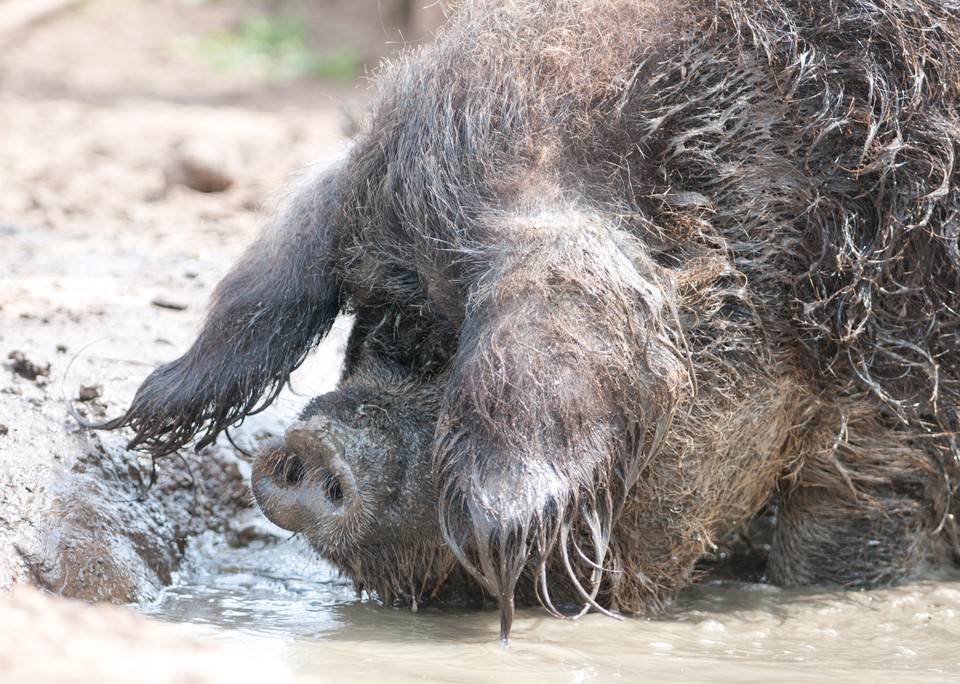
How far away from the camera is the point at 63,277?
4977 mm

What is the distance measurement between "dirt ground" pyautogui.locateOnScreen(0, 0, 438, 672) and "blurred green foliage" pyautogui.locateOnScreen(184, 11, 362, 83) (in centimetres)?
16

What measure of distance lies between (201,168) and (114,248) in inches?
50.5

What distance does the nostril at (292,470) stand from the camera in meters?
3.04

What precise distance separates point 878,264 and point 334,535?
4.76ft

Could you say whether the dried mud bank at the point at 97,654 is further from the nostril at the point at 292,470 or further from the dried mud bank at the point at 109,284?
the dried mud bank at the point at 109,284

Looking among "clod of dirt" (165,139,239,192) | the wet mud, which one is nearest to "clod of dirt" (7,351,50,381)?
the wet mud

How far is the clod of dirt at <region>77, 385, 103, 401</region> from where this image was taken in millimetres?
3787

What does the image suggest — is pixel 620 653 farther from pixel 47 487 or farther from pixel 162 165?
pixel 162 165

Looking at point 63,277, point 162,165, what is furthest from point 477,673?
point 162,165

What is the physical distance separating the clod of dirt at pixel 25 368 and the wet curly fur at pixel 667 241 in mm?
578

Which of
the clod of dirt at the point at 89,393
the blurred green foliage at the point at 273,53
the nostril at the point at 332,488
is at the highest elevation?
the blurred green foliage at the point at 273,53

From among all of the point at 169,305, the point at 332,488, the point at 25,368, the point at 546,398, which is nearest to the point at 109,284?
the point at 169,305

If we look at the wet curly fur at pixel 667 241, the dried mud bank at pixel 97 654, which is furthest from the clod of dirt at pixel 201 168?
the dried mud bank at pixel 97 654

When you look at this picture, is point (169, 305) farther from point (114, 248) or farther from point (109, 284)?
point (114, 248)
